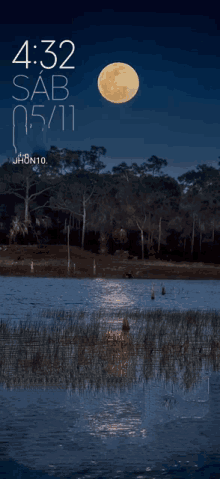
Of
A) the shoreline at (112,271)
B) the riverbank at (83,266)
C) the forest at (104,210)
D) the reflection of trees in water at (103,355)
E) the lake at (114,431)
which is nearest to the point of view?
the lake at (114,431)

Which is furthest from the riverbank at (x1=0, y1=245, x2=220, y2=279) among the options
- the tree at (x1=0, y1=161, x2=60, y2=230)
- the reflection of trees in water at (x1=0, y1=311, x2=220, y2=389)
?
the reflection of trees in water at (x1=0, y1=311, x2=220, y2=389)

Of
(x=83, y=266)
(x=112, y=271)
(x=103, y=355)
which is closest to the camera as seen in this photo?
(x=103, y=355)

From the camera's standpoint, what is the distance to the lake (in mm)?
10539

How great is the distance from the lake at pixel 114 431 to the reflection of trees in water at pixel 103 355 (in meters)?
0.60

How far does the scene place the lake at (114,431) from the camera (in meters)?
10.5

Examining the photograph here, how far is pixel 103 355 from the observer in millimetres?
19844

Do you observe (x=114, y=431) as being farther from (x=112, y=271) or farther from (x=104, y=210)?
(x=104, y=210)

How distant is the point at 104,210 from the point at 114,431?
94647mm

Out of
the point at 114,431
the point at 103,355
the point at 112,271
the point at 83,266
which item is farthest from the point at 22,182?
the point at 114,431

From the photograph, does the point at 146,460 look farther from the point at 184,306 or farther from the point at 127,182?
the point at 127,182

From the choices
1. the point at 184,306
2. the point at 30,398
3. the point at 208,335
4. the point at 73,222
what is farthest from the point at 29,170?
the point at 30,398

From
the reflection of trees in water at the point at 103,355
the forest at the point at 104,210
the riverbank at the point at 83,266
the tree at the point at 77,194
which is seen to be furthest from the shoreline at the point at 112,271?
the reflection of trees in water at the point at 103,355

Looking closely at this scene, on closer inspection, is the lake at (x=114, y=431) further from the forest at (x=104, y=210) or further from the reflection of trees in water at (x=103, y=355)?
the forest at (x=104, y=210)

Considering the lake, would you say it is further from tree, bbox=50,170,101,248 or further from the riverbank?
tree, bbox=50,170,101,248
